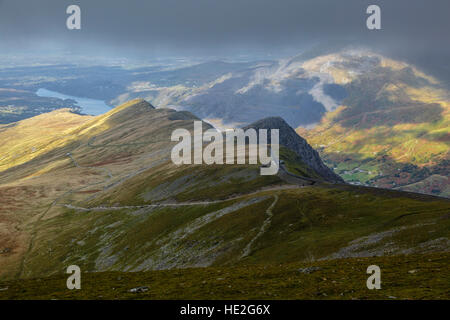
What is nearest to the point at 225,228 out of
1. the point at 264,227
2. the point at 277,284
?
the point at 264,227

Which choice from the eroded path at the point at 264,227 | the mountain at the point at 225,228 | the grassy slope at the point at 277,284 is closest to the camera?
the grassy slope at the point at 277,284

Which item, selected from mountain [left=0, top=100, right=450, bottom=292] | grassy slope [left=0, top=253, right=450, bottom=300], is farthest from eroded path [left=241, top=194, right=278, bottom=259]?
grassy slope [left=0, top=253, right=450, bottom=300]

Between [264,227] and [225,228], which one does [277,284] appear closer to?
[264,227]

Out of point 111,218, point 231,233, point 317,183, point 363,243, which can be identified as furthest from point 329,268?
point 111,218

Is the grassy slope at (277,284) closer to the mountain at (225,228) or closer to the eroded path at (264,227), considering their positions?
the mountain at (225,228)

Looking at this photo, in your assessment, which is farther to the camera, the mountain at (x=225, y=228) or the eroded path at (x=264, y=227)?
the eroded path at (x=264, y=227)

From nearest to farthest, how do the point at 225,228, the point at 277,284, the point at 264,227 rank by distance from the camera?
the point at 277,284
the point at 264,227
the point at 225,228

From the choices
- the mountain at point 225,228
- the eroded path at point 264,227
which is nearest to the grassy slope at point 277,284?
the mountain at point 225,228

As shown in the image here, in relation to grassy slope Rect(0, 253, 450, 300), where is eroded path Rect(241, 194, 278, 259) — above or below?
below

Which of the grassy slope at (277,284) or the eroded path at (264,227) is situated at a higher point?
the grassy slope at (277,284)

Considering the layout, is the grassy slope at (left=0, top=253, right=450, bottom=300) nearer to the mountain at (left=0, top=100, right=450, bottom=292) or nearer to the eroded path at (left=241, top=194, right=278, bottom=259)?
the mountain at (left=0, top=100, right=450, bottom=292)

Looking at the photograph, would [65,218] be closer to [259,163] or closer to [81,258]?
[81,258]

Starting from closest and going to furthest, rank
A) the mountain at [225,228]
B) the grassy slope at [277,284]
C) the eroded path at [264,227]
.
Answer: the grassy slope at [277,284] → the mountain at [225,228] → the eroded path at [264,227]
